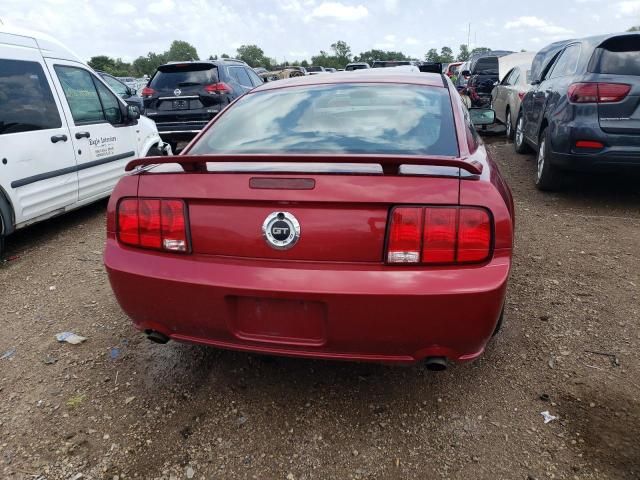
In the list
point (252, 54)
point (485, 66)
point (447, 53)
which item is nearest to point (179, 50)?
point (252, 54)

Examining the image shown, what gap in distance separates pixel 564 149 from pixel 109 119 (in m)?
4.94

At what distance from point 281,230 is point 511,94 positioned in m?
8.46

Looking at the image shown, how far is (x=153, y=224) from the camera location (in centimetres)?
214

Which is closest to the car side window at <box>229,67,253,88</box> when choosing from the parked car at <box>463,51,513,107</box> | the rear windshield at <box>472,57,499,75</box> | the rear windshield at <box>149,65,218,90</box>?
the rear windshield at <box>149,65,218,90</box>

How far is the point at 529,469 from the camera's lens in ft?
6.54

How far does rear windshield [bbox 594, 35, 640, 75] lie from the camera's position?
4719 mm

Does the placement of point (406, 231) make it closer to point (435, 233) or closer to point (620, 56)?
point (435, 233)

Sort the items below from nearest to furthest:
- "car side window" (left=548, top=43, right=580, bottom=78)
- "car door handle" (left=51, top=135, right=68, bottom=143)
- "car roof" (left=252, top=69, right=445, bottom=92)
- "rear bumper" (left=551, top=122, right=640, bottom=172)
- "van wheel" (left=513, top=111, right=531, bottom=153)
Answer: "car roof" (left=252, top=69, right=445, bottom=92) → "car door handle" (left=51, top=135, right=68, bottom=143) → "rear bumper" (left=551, top=122, right=640, bottom=172) → "car side window" (left=548, top=43, right=580, bottom=78) → "van wheel" (left=513, top=111, right=531, bottom=153)

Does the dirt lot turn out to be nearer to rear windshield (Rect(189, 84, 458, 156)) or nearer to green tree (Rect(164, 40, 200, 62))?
rear windshield (Rect(189, 84, 458, 156))

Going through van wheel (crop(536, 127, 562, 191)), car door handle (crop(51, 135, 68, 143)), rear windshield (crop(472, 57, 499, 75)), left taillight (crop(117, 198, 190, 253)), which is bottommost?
van wheel (crop(536, 127, 562, 191))

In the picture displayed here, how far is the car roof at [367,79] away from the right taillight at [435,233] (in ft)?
4.22

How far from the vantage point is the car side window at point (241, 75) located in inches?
376

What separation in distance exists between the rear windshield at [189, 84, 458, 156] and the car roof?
76 mm

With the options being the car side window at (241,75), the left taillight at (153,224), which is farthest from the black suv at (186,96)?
the left taillight at (153,224)
